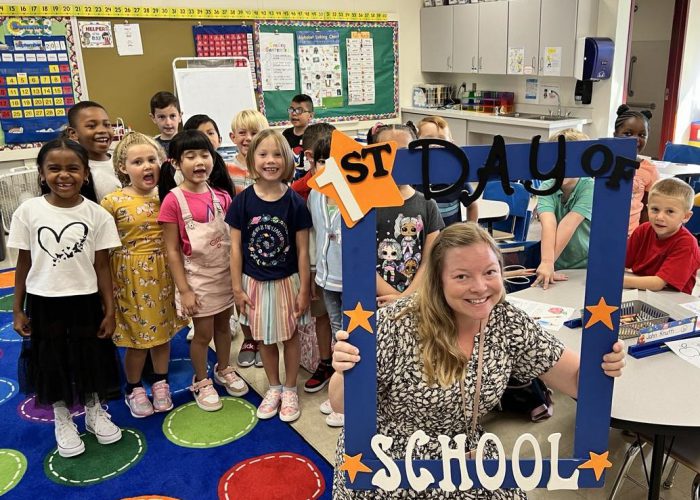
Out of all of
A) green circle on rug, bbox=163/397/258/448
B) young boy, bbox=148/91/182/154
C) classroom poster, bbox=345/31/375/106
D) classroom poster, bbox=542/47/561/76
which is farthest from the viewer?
classroom poster, bbox=345/31/375/106

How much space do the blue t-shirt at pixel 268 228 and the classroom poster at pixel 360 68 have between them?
4511mm

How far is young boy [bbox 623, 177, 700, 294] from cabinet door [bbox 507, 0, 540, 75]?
13.3 ft

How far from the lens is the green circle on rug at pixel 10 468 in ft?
7.13

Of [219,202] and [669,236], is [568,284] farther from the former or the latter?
[219,202]

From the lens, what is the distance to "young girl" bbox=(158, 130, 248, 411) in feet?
7.77

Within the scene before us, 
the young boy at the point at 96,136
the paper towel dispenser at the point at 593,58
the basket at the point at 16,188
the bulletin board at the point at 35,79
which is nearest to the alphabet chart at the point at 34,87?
the bulletin board at the point at 35,79

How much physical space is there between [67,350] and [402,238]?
1.36 m

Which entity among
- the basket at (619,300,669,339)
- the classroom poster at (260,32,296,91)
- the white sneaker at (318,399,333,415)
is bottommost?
the white sneaker at (318,399,333,415)

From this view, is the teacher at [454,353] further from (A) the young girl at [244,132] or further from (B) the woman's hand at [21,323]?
(A) the young girl at [244,132]

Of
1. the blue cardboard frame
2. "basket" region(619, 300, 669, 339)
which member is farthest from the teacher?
"basket" region(619, 300, 669, 339)

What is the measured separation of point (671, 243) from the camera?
6.99 feet

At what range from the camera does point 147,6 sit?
526cm

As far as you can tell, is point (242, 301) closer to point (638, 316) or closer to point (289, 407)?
point (289, 407)

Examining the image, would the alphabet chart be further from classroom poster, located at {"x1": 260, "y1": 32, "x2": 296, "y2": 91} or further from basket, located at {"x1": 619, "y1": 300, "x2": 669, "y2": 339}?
basket, located at {"x1": 619, "y1": 300, "x2": 669, "y2": 339}
